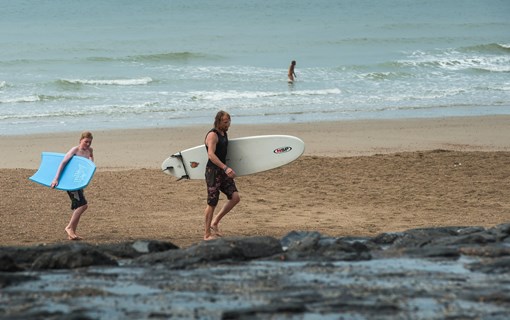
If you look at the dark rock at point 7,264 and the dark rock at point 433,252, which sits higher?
the dark rock at point 7,264

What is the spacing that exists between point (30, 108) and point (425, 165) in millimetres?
13719

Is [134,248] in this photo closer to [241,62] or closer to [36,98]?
[36,98]

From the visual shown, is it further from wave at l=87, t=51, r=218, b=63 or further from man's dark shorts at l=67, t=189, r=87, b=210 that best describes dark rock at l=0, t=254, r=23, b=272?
wave at l=87, t=51, r=218, b=63

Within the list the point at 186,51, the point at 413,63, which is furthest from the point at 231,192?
the point at 186,51

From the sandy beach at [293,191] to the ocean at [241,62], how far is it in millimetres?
3746

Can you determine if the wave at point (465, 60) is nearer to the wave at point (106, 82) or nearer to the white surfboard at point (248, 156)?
the wave at point (106, 82)

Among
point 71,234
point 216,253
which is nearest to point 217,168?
point 71,234

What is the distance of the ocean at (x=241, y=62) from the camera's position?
84.8 feet

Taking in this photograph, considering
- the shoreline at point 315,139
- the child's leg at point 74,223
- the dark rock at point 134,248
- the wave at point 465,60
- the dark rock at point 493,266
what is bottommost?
the wave at point 465,60

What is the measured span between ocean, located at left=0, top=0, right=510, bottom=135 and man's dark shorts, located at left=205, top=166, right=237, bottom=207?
11.5 m

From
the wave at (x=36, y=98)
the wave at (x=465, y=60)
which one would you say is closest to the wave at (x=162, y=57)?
the wave at (x=465, y=60)

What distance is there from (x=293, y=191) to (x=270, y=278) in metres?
6.72

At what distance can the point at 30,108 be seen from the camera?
26.8 metres

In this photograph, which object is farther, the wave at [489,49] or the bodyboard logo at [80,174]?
the wave at [489,49]
